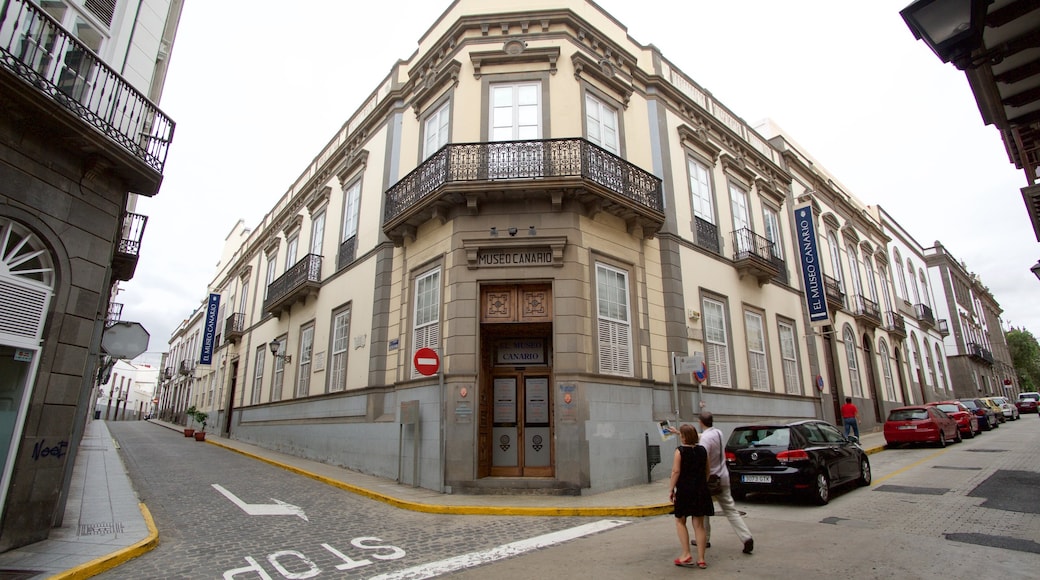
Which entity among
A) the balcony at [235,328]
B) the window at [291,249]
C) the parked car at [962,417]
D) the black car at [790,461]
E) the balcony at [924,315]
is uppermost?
A: the window at [291,249]

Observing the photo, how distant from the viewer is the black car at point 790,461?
27.7 ft

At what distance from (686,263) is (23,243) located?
13309mm

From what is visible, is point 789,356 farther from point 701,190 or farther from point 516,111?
point 516,111

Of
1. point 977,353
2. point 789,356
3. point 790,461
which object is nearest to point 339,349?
point 790,461

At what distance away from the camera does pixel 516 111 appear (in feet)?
41.0

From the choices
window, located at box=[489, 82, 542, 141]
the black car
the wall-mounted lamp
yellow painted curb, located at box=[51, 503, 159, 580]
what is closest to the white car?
the black car

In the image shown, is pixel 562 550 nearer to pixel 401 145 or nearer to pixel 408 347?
pixel 408 347

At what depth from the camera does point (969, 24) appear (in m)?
3.49

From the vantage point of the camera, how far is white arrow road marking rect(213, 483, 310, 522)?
332 inches

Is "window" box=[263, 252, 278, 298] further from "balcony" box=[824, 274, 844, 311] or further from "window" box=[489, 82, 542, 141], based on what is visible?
"balcony" box=[824, 274, 844, 311]

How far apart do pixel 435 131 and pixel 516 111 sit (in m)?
2.42

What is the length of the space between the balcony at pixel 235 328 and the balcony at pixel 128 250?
985cm

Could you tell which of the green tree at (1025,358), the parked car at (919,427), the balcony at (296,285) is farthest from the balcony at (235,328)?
the green tree at (1025,358)

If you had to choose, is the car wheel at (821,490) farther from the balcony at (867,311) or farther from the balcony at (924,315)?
the balcony at (924,315)
